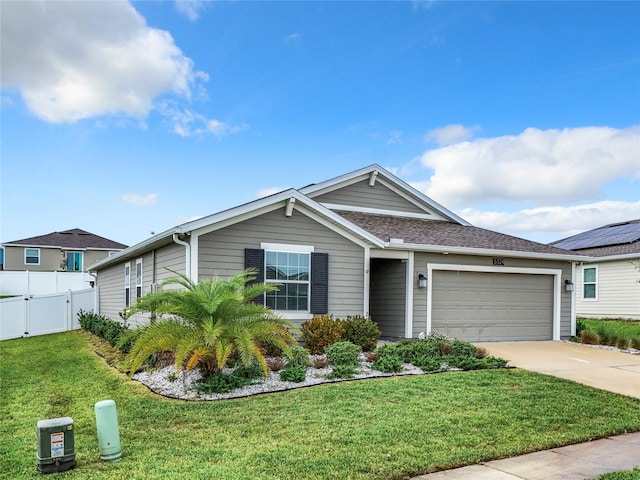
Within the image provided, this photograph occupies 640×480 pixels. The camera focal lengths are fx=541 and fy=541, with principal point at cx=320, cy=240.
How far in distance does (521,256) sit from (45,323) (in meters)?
16.3

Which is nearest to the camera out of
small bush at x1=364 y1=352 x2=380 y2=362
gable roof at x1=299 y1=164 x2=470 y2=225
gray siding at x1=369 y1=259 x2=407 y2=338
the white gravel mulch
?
the white gravel mulch

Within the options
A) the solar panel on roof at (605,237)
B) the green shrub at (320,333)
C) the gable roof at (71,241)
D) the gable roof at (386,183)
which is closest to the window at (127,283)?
the gable roof at (386,183)

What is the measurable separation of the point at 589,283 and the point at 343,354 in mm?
16263

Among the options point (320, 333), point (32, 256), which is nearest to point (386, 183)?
point (320, 333)

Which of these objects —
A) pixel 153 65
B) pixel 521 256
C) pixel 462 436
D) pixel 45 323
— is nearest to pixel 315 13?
pixel 153 65

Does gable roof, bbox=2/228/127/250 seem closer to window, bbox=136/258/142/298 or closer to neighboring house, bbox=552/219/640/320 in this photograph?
window, bbox=136/258/142/298

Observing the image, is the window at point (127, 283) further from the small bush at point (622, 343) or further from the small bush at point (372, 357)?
the small bush at point (622, 343)

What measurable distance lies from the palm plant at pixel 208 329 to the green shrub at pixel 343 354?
1489 millimetres

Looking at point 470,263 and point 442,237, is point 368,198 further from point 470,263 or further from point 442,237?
point 470,263

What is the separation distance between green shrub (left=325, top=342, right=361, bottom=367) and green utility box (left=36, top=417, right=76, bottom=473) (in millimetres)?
5686

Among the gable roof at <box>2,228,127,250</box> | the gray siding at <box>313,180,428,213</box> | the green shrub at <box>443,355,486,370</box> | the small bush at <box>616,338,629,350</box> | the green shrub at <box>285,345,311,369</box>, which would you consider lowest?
the small bush at <box>616,338,629,350</box>

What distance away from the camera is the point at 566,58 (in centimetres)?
1459

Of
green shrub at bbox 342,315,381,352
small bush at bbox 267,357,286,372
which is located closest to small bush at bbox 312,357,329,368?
small bush at bbox 267,357,286,372

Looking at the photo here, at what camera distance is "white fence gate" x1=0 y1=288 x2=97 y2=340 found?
60.0 feet
